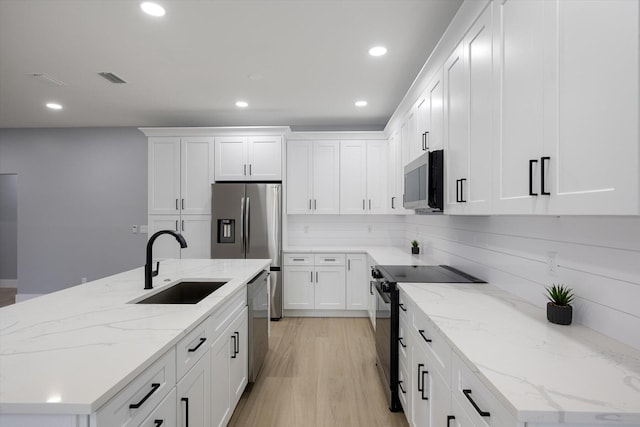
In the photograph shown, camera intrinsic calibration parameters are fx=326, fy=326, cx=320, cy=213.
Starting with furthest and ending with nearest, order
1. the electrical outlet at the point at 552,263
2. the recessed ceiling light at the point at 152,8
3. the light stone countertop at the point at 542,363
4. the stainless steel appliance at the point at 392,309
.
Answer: the stainless steel appliance at the point at 392,309 → the recessed ceiling light at the point at 152,8 → the electrical outlet at the point at 552,263 → the light stone countertop at the point at 542,363

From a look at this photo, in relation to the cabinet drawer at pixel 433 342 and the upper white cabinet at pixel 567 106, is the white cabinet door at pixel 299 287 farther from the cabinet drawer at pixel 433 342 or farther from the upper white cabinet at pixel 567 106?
the upper white cabinet at pixel 567 106

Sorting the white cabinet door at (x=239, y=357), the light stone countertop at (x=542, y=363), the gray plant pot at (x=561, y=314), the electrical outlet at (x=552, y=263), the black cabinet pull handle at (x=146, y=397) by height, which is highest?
the electrical outlet at (x=552, y=263)

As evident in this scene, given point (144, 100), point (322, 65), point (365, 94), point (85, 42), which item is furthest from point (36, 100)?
point (365, 94)

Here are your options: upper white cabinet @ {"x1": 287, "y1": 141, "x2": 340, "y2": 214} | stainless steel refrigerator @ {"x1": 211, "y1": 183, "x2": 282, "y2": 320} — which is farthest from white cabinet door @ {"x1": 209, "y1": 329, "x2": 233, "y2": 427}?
upper white cabinet @ {"x1": 287, "y1": 141, "x2": 340, "y2": 214}

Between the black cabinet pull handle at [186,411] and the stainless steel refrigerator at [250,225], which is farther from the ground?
the stainless steel refrigerator at [250,225]

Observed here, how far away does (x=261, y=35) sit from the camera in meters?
2.45

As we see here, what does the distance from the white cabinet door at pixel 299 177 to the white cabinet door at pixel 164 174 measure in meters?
1.54

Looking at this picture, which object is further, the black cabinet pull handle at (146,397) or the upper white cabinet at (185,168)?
the upper white cabinet at (185,168)

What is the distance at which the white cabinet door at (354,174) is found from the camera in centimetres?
458

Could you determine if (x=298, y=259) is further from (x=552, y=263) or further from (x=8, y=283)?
(x=8, y=283)

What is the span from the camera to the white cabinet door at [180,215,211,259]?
14.7 ft

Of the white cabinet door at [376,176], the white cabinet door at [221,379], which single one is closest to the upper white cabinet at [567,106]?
the white cabinet door at [221,379]

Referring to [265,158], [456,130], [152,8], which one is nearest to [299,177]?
[265,158]

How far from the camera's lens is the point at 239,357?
7.46 feet
